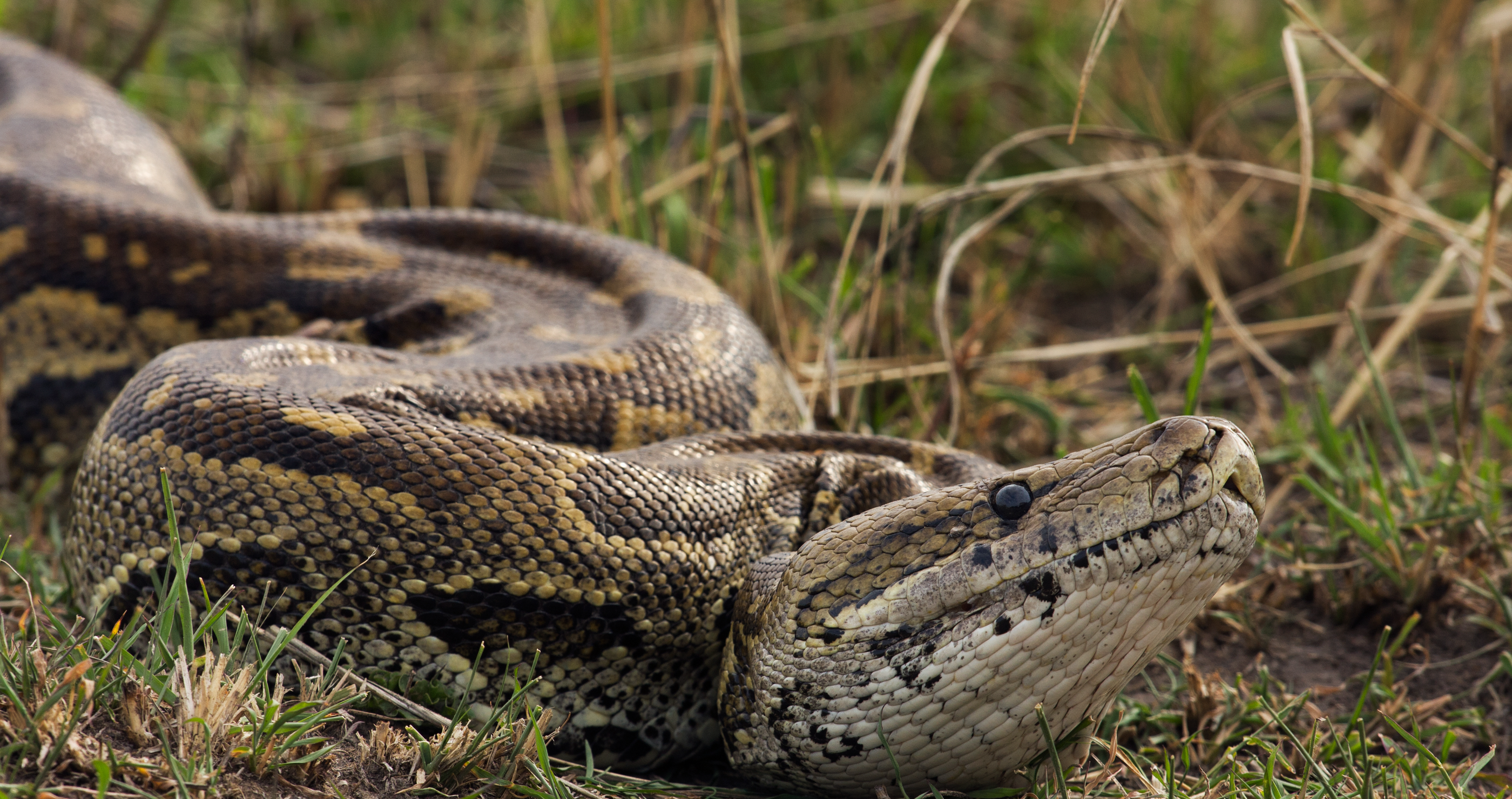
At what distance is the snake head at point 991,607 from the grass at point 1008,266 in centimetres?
25

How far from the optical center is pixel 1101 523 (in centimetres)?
306

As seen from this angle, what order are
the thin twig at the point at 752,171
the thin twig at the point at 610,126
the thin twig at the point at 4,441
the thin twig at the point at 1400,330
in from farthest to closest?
1. the thin twig at the point at 610,126
2. the thin twig at the point at 1400,330
3. the thin twig at the point at 752,171
4. the thin twig at the point at 4,441

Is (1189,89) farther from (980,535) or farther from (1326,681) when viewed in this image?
(980,535)

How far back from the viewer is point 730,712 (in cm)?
354

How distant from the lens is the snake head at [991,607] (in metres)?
3.04

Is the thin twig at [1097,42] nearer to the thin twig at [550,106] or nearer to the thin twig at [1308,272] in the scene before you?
the thin twig at [1308,272]

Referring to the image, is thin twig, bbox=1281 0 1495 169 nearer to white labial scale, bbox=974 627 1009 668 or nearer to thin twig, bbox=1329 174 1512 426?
thin twig, bbox=1329 174 1512 426

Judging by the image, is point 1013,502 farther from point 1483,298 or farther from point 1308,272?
point 1308,272

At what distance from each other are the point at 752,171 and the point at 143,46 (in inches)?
166

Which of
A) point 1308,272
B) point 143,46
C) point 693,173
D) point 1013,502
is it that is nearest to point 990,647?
point 1013,502

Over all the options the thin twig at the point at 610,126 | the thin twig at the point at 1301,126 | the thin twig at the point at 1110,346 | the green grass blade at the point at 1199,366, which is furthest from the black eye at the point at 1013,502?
the thin twig at the point at 610,126

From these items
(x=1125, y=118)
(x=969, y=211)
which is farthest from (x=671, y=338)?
(x=1125, y=118)

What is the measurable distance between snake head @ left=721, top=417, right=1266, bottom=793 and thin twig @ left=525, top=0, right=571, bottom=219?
3858 mm

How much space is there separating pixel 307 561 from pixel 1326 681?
10.8ft
